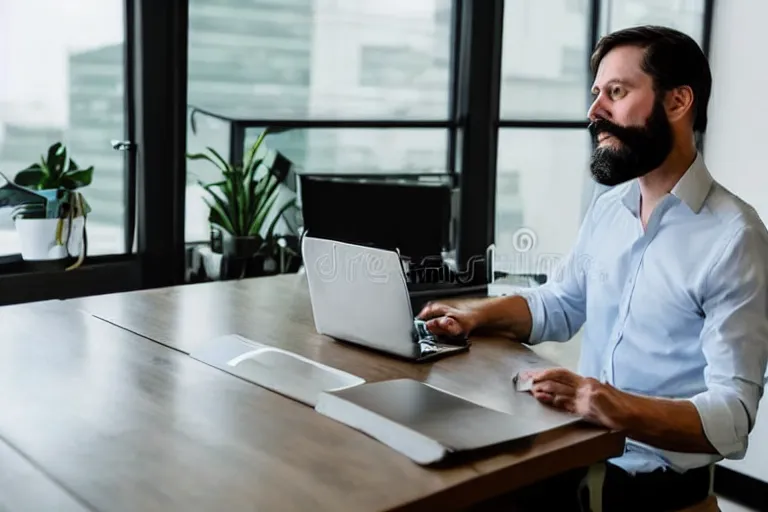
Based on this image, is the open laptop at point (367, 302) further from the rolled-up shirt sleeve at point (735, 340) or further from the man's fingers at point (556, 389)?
the rolled-up shirt sleeve at point (735, 340)

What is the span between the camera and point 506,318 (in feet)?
6.50

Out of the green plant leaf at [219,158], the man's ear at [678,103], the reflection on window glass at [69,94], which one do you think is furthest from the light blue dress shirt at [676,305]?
the reflection on window glass at [69,94]

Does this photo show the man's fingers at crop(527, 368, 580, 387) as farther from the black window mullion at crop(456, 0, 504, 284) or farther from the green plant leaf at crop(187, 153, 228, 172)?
the black window mullion at crop(456, 0, 504, 284)

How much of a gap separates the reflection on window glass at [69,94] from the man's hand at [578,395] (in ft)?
6.00

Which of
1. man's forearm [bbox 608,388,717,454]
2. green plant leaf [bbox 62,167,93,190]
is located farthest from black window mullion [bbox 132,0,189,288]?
man's forearm [bbox 608,388,717,454]

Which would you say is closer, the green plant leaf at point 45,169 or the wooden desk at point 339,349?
the wooden desk at point 339,349

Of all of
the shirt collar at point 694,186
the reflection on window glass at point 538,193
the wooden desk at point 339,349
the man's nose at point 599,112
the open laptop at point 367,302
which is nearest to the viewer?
the wooden desk at point 339,349

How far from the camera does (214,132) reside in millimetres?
3016

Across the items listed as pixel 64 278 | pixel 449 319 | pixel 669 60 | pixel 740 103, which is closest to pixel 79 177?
pixel 64 278

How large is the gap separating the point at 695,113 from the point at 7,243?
200cm

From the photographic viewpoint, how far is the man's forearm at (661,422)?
1415mm

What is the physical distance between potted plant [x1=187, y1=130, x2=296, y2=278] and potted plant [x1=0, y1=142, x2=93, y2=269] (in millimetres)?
403

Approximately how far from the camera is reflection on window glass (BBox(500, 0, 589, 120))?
3553 millimetres

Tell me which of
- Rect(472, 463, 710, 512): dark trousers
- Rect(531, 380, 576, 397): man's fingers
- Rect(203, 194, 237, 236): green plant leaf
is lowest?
Rect(472, 463, 710, 512): dark trousers
